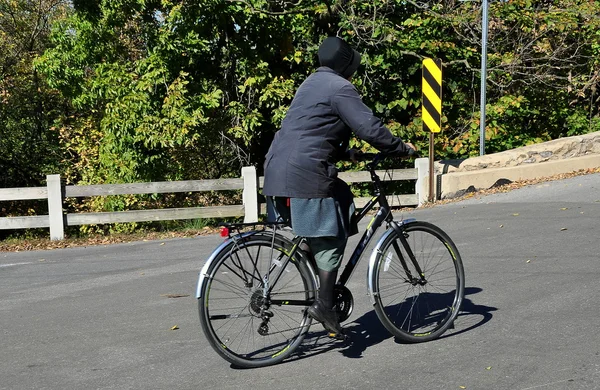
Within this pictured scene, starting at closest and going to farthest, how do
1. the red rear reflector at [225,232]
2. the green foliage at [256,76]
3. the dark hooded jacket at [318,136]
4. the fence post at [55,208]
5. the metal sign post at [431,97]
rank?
the red rear reflector at [225,232] < the dark hooded jacket at [318,136] < the fence post at [55,208] < the metal sign post at [431,97] < the green foliage at [256,76]

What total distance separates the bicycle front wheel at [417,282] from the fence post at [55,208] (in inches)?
327

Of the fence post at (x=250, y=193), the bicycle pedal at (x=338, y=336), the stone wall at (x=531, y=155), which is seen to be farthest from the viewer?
the stone wall at (x=531, y=155)

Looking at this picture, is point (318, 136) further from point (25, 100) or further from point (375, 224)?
point (25, 100)

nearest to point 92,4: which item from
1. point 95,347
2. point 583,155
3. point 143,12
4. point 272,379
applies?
point 143,12

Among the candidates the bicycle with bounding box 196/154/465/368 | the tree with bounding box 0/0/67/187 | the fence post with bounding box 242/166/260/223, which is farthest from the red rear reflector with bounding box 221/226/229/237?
the tree with bounding box 0/0/67/187

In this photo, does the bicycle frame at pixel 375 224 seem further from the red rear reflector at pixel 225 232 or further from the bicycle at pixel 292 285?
the red rear reflector at pixel 225 232

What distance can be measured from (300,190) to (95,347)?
2.03 metres

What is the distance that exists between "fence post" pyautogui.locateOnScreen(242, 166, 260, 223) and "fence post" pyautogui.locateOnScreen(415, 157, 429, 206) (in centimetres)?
291

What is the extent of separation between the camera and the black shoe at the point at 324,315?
4.97m

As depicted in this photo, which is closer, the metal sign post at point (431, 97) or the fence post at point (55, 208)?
the fence post at point (55, 208)

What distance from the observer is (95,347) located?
5.72m

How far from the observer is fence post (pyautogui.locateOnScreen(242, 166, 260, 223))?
13.3 m

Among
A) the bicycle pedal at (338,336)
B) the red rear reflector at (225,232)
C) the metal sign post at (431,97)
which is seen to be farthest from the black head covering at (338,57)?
the metal sign post at (431,97)

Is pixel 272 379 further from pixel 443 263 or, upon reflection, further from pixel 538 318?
pixel 538 318
